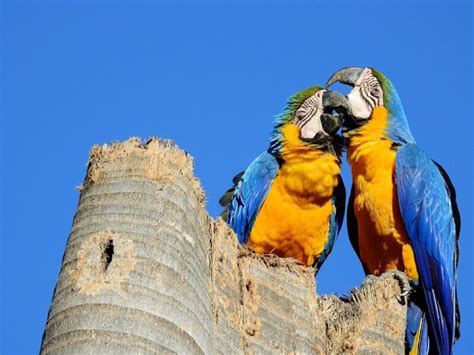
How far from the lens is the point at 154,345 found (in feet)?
11.1

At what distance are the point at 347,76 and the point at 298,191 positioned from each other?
1157 millimetres

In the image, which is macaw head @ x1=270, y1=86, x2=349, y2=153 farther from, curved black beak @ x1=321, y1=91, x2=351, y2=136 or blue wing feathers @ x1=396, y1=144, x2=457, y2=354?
blue wing feathers @ x1=396, y1=144, x2=457, y2=354

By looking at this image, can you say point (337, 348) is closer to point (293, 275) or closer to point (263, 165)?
point (293, 275)

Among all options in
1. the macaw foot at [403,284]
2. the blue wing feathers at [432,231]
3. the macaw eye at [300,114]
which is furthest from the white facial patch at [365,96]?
the macaw foot at [403,284]

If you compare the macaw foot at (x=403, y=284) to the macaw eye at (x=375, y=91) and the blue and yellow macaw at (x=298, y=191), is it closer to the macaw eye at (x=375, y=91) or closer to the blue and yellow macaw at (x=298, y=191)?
the blue and yellow macaw at (x=298, y=191)

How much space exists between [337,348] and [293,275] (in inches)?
17.1

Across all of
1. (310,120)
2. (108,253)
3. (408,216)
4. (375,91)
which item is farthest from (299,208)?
(108,253)

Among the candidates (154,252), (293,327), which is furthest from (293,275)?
(154,252)

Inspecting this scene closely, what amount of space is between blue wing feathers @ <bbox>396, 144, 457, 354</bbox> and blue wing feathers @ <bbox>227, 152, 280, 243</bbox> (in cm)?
99

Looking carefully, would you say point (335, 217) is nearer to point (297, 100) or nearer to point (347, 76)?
point (297, 100)

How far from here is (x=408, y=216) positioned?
247 inches

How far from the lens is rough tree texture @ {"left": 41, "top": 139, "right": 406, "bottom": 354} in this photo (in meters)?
3.47

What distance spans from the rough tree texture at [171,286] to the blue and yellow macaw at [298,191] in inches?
66.3

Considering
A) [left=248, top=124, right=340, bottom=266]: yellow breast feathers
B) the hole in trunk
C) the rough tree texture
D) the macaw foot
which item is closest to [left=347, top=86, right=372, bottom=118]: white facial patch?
[left=248, top=124, right=340, bottom=266]: yellow breast feathers
